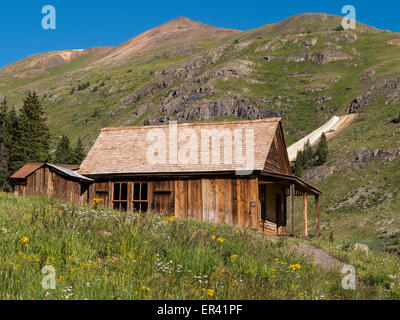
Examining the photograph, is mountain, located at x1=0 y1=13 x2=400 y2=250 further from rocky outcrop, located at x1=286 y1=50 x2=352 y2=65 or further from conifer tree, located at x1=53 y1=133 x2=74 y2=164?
conifer tree, located at x1=53 y1=133 x2=74 y2=164

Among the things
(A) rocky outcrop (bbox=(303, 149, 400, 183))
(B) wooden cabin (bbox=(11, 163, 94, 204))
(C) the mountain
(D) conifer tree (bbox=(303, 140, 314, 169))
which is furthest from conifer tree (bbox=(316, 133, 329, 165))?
(B) wooden cabin (bbox=(11, 163, 94, 204))

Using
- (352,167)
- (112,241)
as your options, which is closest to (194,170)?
(112,241)

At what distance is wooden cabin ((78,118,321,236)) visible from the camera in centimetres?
2059

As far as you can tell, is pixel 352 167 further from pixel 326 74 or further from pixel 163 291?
pixel 326 74

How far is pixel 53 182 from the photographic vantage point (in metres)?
23.0

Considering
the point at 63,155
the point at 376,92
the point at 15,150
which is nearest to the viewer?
the point at 15,150

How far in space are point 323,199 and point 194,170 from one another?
126ft

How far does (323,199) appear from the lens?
55.7 m

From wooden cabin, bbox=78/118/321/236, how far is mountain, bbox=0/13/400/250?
1885 centimetres

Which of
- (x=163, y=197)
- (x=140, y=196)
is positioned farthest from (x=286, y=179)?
(x=140, y=196)

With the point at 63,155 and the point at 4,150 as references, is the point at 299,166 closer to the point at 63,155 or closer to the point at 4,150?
the point at 63,155

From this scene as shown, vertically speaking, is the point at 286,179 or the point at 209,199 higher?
the point at 286,179

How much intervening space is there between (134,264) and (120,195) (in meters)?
16.1

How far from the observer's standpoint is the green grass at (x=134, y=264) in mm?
5887
